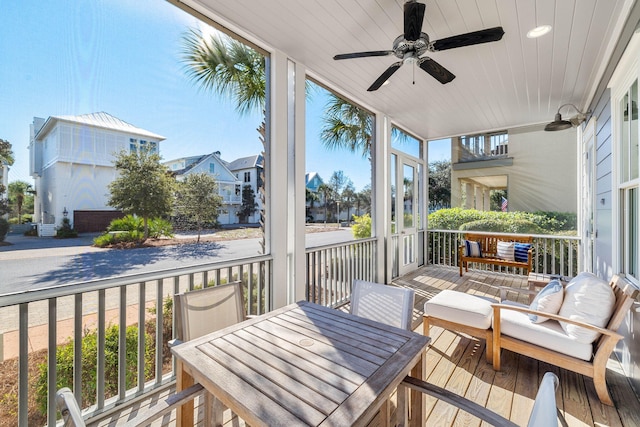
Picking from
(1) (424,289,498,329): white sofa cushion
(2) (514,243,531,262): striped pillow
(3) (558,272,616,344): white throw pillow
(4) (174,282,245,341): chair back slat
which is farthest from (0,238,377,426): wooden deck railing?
(2) (514,243,531,262): striped pillow

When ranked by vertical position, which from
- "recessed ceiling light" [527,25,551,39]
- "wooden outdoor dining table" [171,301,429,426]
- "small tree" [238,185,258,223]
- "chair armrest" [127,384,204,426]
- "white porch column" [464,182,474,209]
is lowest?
"chair armrest" [127,384,204,426]

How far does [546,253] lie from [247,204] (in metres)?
5.43

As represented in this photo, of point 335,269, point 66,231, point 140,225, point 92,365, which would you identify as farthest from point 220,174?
point 335,269

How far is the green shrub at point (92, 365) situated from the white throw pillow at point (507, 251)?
539cm

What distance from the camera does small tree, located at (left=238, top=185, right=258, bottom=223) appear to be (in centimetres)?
272

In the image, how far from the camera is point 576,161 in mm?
4906

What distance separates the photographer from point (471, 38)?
2014mm

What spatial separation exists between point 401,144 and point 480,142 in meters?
1.97

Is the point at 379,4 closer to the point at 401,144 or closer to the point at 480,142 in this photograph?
the point at 401,144

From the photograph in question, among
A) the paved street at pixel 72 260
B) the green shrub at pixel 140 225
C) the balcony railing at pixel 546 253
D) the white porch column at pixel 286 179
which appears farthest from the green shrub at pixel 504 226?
the green shrub at pixel 140 225

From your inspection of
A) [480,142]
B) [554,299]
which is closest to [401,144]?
[480,142]

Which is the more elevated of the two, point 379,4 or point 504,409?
point 379,4

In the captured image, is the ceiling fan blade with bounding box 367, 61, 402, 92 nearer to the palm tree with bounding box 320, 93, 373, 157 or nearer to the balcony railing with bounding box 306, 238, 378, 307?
the palm tree with bounding box 320, 93, 373, 157

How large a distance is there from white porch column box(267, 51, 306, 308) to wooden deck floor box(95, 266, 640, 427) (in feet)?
4.47
